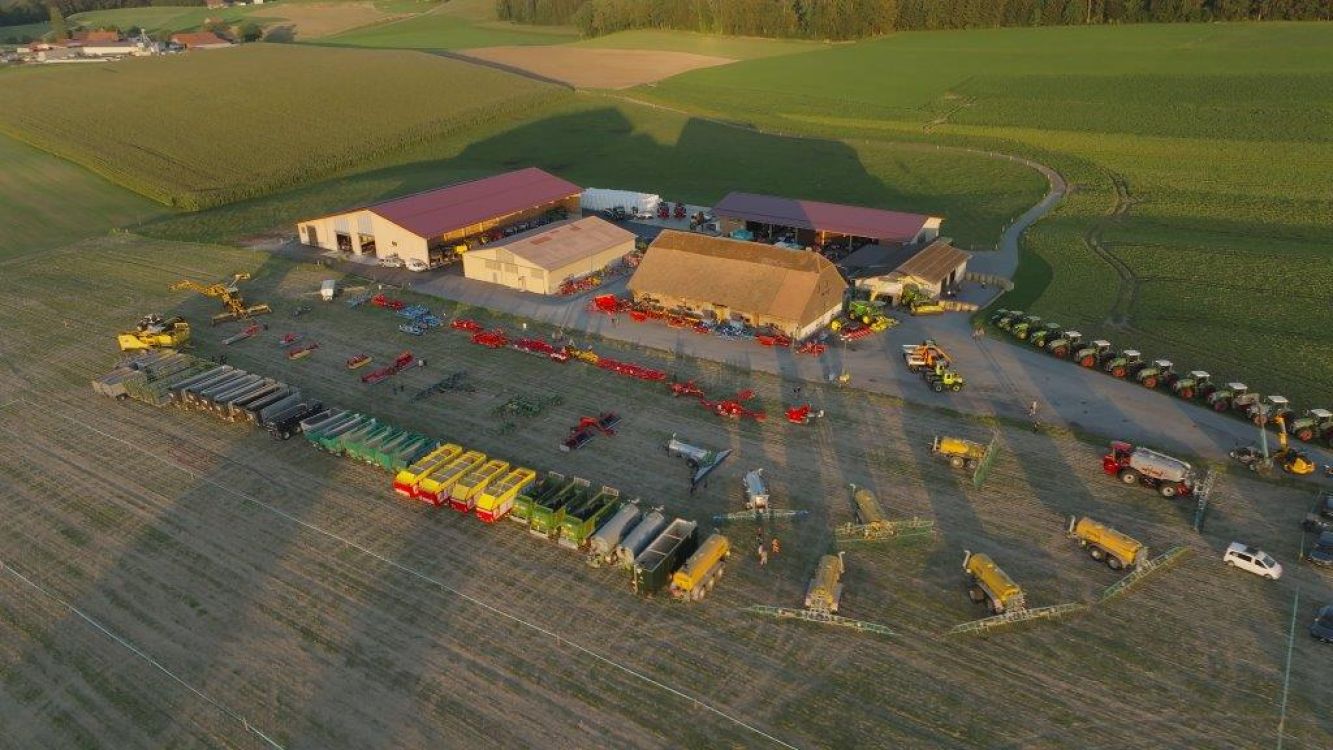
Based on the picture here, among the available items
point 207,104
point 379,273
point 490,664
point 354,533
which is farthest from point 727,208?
point 207,104

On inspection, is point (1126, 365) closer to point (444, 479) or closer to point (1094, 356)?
point (1094, 356)

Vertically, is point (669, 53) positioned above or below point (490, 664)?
above

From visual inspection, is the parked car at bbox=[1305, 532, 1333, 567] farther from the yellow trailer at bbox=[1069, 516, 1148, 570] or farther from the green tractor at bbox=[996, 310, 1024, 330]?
the green tractor at bbox=[996, 310, 1024, 330]

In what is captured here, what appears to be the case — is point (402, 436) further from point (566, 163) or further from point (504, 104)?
point (504, 104)

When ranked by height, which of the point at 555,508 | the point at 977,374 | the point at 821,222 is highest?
the point at 821,222

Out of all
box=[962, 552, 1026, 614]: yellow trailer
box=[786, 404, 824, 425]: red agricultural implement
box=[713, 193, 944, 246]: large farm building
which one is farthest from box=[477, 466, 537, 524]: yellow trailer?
box=[713, 193, 944, 246]: large farm building

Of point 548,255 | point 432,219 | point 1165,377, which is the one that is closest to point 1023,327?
point 1165,377
